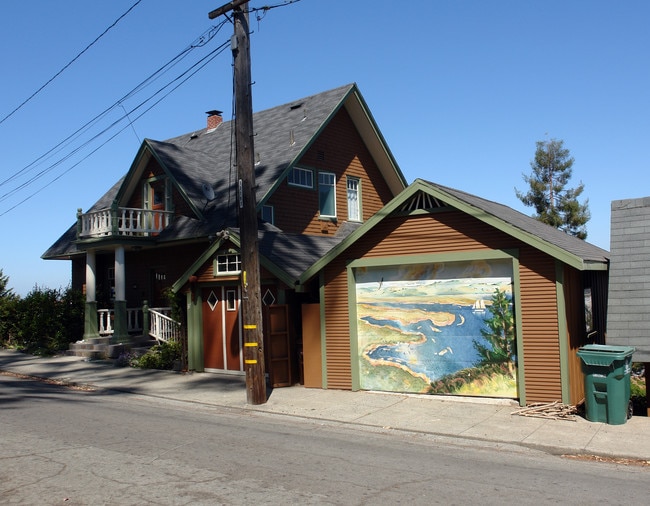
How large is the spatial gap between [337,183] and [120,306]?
29.9 ft

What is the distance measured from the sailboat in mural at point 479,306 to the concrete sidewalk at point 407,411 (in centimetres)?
177

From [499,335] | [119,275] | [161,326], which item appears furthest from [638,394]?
[119,275]

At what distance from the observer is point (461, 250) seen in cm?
1281

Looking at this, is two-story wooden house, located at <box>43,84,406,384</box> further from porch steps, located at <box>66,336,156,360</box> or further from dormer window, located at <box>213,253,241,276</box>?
porch steps, located at <box>66,336,156,360</box>

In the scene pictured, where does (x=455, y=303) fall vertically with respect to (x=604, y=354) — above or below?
above

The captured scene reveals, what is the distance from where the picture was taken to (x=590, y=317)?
13.7 m

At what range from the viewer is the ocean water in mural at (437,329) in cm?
1245

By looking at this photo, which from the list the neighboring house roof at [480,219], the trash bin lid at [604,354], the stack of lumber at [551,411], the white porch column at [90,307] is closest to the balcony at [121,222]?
the white porch column at [90,307]

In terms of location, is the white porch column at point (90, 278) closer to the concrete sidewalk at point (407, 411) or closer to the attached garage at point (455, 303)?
the concrete sidewalk at point (407, 411)

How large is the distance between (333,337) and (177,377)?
517 centimetres

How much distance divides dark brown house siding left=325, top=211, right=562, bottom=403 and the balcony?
10010mm

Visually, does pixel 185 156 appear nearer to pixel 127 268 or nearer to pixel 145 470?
pixel 127 268

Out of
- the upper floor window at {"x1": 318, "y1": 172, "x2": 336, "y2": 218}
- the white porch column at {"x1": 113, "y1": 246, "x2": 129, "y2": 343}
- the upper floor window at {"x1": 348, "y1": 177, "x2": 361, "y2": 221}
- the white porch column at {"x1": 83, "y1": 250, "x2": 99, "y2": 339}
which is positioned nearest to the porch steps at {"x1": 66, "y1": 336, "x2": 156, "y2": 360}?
the white porch column at {"x1": 113, "y1": 246, "x2": 129, "y2": 343}

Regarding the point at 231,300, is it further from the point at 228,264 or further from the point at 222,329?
the point at 228,264
